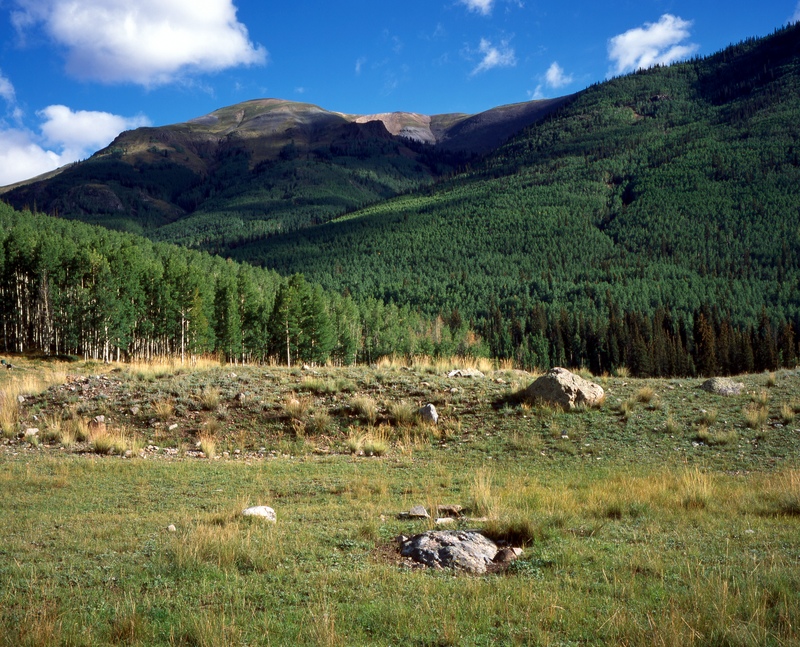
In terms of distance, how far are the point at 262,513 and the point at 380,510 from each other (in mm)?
2051

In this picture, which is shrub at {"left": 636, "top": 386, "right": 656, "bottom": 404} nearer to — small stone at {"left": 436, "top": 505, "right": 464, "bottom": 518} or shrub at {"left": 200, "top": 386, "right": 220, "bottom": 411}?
small stone at {"left": 436, "top": 505, "right": 464, "bottom": 518}

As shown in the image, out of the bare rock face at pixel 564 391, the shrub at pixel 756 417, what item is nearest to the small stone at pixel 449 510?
the bare rock face at pixel 564 391

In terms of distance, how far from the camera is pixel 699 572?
5547 millimetres

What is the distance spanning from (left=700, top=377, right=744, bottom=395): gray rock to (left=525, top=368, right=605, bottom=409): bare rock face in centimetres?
434

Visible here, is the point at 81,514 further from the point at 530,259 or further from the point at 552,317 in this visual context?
the point at 530,259

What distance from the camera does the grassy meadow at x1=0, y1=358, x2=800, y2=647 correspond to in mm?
4578

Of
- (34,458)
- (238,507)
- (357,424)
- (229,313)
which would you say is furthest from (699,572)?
(229,313)

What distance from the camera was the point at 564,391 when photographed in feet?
54.4

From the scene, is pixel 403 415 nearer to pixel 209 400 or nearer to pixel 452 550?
pixel 209 400

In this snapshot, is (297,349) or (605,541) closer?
(605,541)

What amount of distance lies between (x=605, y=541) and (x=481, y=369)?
15586 mm

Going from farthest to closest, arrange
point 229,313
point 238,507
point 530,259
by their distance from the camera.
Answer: point 530,259 → point 229,313 → point 238,507

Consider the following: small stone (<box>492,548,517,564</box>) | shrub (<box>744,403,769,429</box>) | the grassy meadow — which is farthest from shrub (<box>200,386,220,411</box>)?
shrub (<box>744,403,769,429</box>)

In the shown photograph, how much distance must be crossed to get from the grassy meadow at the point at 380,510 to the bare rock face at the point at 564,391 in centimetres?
51
